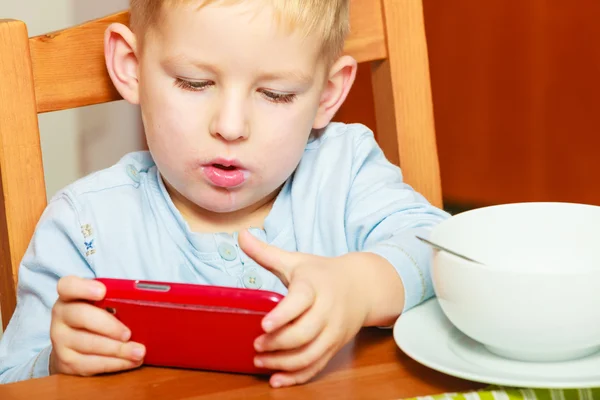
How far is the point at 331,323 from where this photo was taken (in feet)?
2.48

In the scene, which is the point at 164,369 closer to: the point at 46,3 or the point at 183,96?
the point at 183,96

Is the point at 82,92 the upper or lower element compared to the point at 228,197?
upper

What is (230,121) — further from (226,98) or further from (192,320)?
(192,320)

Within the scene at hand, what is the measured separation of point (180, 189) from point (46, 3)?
3.72 feet

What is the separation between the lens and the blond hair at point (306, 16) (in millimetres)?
954

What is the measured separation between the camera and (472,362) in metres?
0.73

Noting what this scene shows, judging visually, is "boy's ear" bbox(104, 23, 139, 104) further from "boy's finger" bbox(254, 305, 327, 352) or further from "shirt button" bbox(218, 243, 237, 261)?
"boy's finger" bbox(254, 305, 327, 352)

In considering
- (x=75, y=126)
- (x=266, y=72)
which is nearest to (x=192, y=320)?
(x=266, y=72)

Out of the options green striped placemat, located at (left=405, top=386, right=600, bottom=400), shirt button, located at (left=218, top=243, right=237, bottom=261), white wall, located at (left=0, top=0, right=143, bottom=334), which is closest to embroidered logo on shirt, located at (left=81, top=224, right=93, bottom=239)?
shirt button, located at (left=218, top=243, right=237, bottom=261)

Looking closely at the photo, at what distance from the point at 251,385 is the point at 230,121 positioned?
289mm

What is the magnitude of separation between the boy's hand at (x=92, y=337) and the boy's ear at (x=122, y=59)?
1.09 feet

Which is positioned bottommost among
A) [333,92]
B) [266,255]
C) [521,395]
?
[521,395]

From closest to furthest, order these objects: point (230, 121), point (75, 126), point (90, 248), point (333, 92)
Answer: point (230, 121)
point (90, 248)
point (333, 92)
point (75, 126)

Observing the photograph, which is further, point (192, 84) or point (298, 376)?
point (192, 84)
